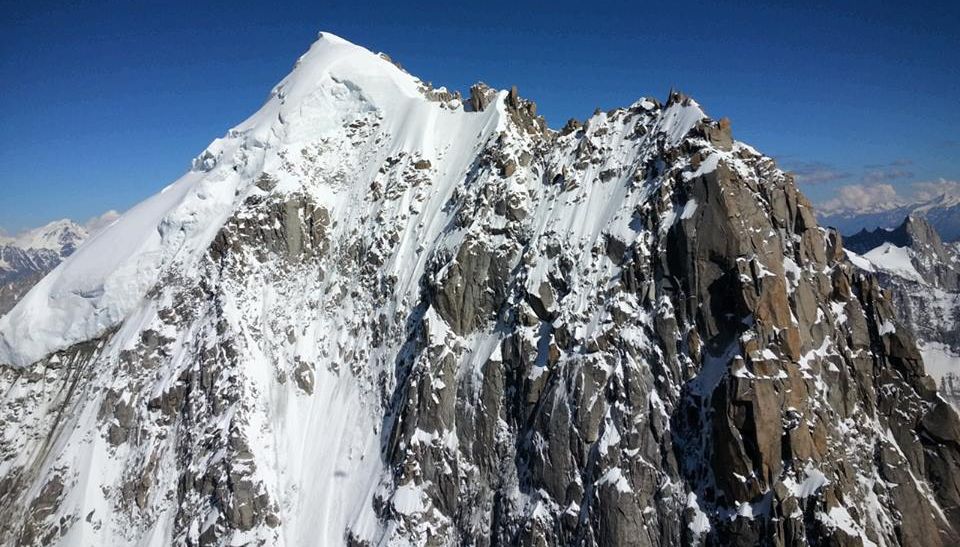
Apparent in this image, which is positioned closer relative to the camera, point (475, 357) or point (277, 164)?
point (475, 357)

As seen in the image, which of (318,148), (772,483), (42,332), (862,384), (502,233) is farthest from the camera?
(318,148)

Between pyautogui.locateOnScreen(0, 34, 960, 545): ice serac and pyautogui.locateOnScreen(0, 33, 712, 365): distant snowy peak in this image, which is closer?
pyautogui.locateOnScreen(0, 34, 960, 545): ice serac

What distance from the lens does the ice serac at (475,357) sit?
5069 centimetres

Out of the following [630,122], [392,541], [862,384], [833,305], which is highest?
[630,122]

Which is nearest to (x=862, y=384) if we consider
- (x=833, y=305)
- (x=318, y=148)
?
(x=833, y=305)

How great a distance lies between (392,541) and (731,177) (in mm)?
56123

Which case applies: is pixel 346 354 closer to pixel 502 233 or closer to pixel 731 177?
pixel 502 233

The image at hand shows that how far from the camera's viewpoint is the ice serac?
166 feet

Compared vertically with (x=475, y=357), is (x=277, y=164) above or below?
above

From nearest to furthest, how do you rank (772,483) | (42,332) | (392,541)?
(772,483), (392,541), (42,332)

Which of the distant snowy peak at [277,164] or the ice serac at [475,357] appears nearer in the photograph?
the ice serac at [475,357]

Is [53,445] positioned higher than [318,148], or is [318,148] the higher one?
[318,148]

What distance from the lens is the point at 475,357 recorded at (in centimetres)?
6656

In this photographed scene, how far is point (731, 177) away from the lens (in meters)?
56.4
